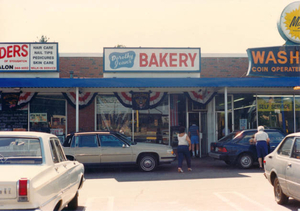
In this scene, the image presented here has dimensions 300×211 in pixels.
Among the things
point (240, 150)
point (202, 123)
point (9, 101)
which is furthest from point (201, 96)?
point (9, 101)

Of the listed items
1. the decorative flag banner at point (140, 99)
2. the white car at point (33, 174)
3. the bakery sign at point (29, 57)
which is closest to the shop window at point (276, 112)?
the decorative flag banner at point (140, 99)

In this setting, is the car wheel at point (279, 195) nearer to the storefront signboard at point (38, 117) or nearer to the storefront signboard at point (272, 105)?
the storefront signboard at point (272, 105)

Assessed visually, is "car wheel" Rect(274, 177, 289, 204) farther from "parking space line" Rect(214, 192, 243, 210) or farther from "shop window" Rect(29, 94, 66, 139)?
"shop window" Rect(29, 94, 66, 139)

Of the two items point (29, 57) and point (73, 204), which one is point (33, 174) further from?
point (29, 57)

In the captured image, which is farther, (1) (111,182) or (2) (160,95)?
(2) (160,95)

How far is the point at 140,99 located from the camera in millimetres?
17578

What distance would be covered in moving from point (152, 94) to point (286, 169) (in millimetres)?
11125

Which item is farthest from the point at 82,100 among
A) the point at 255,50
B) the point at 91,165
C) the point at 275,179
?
the point at 275,179

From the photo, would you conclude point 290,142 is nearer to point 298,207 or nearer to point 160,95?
point 298,207

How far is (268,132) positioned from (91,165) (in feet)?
22.8

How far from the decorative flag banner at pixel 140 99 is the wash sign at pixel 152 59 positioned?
4.00ft

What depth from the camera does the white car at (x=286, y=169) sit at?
21.9 feet

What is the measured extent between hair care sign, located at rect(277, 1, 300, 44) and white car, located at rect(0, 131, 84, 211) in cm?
1491

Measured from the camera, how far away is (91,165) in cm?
1269
